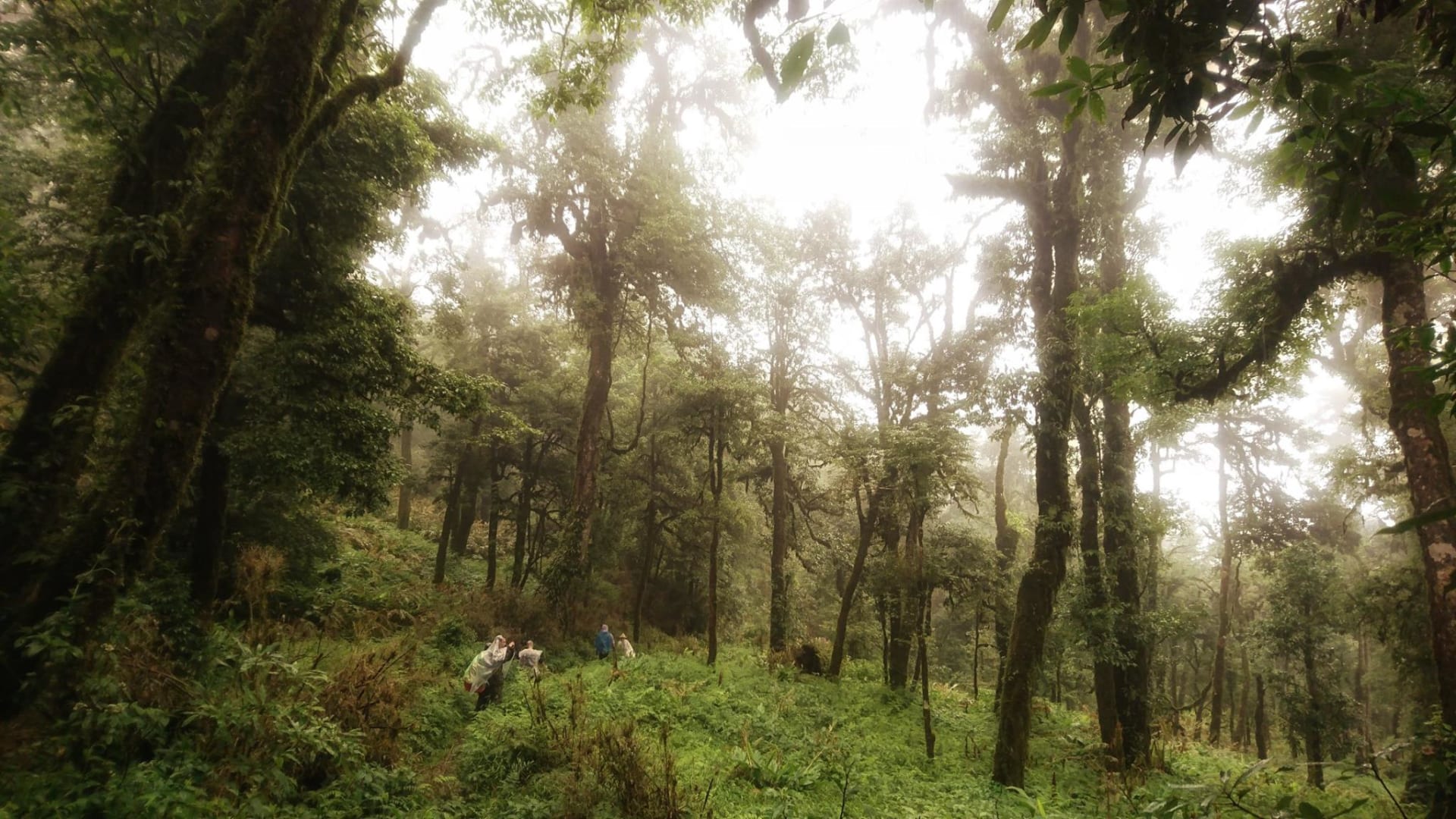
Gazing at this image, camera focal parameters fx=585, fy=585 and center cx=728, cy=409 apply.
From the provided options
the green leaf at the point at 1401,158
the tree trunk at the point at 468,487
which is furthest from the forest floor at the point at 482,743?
the tree trunk at the point at 468,487

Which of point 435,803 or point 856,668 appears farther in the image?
point 856,668

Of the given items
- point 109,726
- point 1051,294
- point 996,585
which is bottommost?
point 109,726

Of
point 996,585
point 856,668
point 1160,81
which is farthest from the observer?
point 856,668

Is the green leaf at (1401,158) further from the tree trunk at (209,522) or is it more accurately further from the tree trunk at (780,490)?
the tree trunk at (780,490)

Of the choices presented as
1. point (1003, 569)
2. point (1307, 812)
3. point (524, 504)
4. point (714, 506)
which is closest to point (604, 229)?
point (714, 506)

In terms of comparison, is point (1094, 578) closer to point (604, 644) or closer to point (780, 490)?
point (780, 490)

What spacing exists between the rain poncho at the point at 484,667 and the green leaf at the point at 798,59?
34.4 ft

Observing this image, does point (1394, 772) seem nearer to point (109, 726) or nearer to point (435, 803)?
point (435, 803)

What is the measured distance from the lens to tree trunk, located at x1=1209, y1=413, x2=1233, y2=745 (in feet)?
62.6

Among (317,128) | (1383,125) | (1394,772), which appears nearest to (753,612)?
(1394,772)

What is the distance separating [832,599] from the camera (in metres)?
24.4

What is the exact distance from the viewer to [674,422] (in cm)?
1809

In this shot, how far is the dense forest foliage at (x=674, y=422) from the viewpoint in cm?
385

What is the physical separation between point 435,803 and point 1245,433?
82.5 ft
